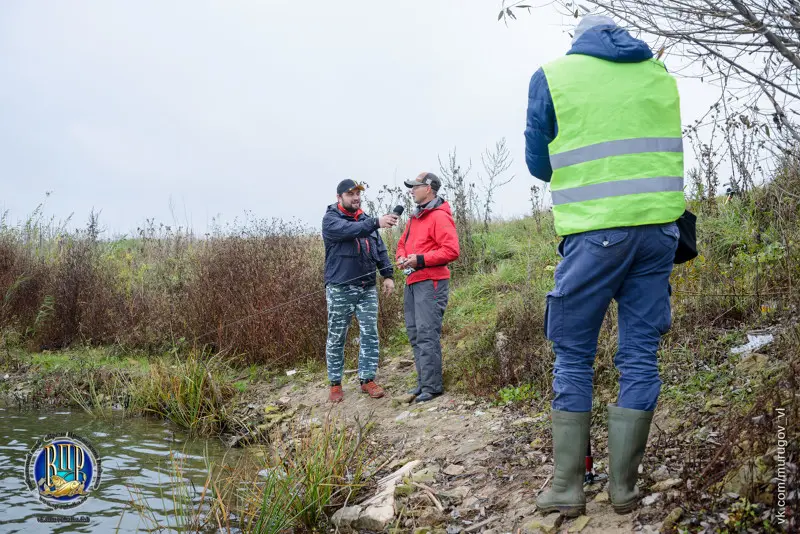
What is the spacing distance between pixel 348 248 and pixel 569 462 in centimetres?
399

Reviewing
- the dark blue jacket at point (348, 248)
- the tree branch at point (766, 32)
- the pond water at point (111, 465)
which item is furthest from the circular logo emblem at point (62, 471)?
the tree branch at point (766, 32)

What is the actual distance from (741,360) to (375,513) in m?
2.71

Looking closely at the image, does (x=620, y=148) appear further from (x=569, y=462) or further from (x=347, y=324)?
(x=347, y=324)

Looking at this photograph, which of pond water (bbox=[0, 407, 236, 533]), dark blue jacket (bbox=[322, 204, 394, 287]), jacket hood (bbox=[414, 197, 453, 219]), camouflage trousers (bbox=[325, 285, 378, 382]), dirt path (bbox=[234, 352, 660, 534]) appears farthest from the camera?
camouflage trousers (bbox=[325, 285, 378, 382])

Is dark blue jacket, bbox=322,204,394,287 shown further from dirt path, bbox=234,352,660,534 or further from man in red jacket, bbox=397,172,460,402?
dirt path, bbox=234,352,660,534

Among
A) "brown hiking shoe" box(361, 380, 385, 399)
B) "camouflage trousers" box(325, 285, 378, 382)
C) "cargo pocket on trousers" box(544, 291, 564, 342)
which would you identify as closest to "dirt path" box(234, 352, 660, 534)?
"brown hiking shoe" box(361, 380, 385, 399)

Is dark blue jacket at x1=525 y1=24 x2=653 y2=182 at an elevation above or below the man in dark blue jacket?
above

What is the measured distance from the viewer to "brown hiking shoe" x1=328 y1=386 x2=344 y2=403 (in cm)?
681

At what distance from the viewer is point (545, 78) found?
3020 mm

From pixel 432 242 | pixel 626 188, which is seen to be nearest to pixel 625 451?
pixel 626 188

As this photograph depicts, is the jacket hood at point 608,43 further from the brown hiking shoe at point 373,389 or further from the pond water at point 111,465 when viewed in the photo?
the brown hiking shoe at point 373,389

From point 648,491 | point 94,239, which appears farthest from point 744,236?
point 94,239

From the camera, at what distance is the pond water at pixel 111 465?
4.28 metres

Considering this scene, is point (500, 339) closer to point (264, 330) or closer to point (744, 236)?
point (744, 236)
